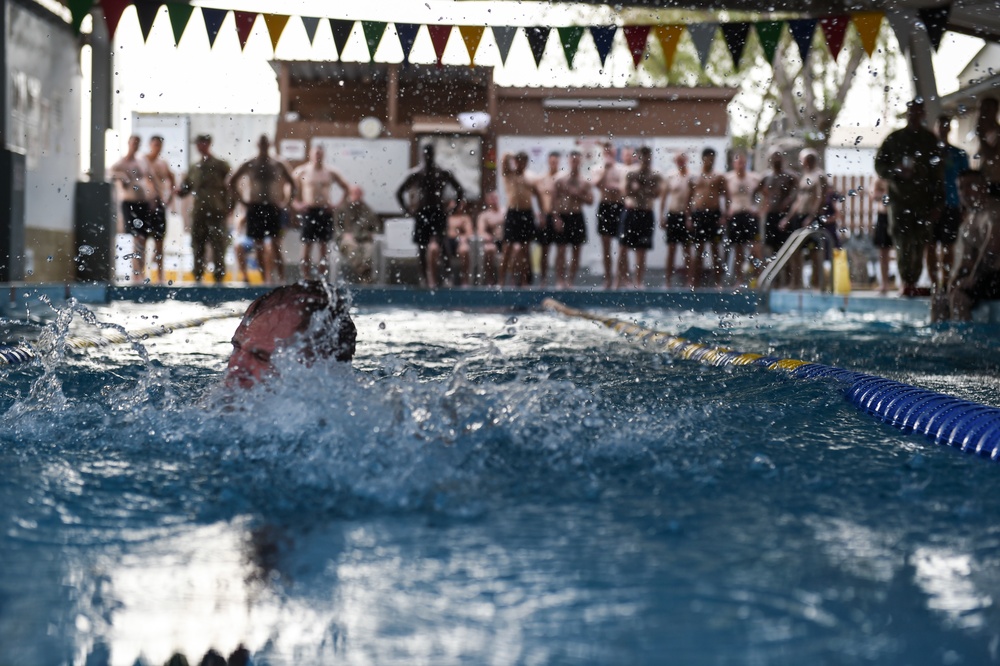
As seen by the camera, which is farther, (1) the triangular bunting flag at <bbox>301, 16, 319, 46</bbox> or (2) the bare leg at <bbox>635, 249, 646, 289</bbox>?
(2) the bare leg at <bbox>635, 249, 646, 289</bbox>

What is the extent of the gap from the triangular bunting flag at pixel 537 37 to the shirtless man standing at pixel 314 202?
2.59 metres

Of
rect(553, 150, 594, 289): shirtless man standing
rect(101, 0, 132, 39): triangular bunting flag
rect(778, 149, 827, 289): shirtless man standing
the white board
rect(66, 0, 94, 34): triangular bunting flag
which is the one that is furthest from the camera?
the white board

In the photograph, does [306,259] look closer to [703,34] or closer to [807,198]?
[703,34]

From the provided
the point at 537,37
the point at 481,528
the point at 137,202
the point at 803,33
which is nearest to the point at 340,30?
the point at 537,37

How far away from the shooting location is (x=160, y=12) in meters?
9.34

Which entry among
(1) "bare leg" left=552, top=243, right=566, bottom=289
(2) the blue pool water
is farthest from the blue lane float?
(1) "bare leg" left=552, top=243, right=566, bottom=289

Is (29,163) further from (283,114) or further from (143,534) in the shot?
(143,534)

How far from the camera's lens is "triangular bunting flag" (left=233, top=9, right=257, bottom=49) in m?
9.50

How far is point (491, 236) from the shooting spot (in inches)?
530

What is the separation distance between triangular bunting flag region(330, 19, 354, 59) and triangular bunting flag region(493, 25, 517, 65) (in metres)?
1.33

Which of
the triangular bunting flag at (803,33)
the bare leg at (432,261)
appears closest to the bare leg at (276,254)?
the bare leg at (432,261)

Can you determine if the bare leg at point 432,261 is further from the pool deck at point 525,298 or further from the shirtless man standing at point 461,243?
the pool deck at point 525,298

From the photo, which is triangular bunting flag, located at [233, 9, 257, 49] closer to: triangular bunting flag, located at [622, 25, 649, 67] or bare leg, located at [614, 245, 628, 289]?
triangular bunting flag, located at [622, 25, 649, 67]

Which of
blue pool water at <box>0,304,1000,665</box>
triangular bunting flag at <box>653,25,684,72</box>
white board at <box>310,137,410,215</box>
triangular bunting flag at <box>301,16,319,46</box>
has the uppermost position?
triangular bunting flag at <box>301,16,319,46</box>
